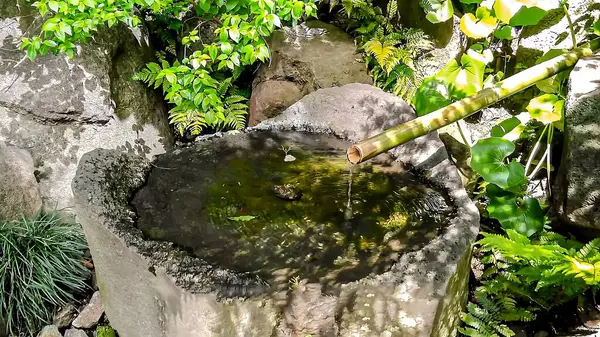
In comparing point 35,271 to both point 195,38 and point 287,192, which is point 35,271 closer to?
point 287,192

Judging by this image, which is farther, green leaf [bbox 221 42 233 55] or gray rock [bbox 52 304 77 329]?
green leaf [bbox 221 42 233 55]

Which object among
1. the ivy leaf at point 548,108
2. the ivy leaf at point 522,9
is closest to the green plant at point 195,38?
the ivy leaf at point 522,9

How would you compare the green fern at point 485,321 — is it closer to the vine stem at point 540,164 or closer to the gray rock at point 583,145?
the gray rock at point 583,145

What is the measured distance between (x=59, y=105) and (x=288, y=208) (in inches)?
85.5

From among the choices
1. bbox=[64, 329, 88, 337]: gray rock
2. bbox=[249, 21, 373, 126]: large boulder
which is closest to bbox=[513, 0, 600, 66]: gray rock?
bbox=[249, 21, 373, 126]: large boulder

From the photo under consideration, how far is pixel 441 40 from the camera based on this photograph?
419 cm

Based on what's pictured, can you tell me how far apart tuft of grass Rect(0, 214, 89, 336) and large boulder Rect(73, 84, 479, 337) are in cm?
59

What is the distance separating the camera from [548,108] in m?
2.86

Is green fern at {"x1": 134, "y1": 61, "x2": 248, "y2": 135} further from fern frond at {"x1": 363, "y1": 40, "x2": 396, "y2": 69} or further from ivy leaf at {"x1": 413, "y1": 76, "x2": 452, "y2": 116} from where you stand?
ivy leaf at {"x1": 413, "y1": 76, "x2": 452, "y2": 116}

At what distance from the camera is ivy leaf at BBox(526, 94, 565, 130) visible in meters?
2.83

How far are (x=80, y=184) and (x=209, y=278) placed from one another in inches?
39.0

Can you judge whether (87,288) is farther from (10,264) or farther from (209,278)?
(209,278)

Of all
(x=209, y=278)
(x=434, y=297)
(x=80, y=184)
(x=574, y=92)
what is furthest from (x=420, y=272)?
(x=80, y=184)

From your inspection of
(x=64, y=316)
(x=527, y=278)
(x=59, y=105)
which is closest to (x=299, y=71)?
(x=59, y=105)
